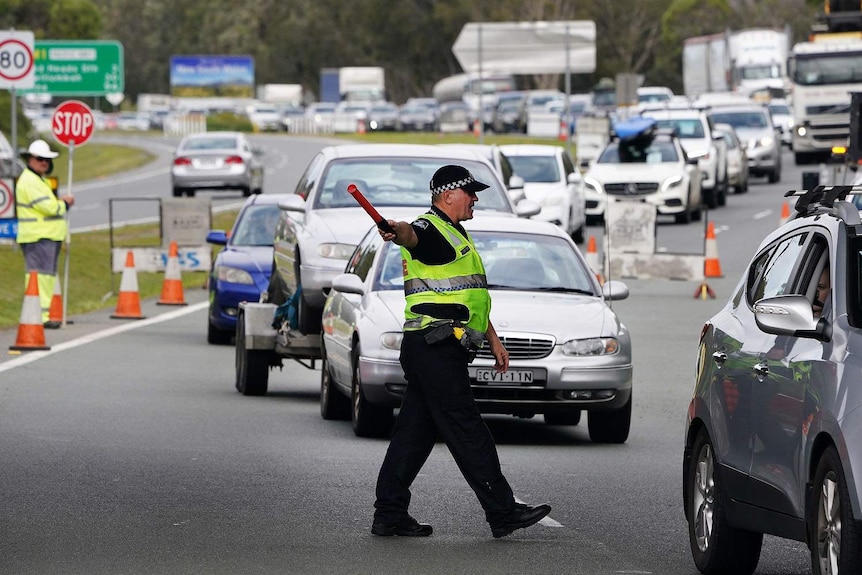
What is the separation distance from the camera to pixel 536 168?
34.4m

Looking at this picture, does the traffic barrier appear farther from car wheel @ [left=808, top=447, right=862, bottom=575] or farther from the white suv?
car wheel @ [left=808, top=447, right=862, bottom=575]

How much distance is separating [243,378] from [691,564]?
797cm

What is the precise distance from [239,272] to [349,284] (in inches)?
287

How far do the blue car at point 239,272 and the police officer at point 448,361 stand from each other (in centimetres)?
1084

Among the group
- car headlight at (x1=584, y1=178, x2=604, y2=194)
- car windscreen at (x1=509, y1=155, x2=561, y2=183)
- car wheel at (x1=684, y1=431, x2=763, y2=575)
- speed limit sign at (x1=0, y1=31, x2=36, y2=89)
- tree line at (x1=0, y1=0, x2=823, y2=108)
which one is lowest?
car wheel at (x1=684, y1=431, x2=763, y2=575)

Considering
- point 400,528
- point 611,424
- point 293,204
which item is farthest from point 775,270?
point 293,204

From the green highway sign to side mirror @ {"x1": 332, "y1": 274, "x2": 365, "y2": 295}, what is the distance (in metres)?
27.8

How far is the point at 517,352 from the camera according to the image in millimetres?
12406

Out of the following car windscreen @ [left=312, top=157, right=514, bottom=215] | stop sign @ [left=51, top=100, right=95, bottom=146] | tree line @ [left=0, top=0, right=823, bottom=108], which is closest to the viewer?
car windscreen @ [left=312, top=157, right=514, bottom=215]

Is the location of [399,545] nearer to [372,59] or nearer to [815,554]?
[815,554]

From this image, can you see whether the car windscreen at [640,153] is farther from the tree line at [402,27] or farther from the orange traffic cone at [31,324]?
the tree line at [402,27]

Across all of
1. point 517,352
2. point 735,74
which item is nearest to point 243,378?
point 517,352

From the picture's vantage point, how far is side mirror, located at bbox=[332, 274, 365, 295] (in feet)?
42.2

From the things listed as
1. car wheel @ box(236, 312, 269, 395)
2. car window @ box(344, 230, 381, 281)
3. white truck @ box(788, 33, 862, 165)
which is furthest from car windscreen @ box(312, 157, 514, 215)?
white truck @ box(788, 33, 862, 165)
